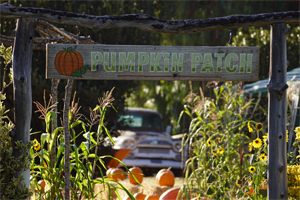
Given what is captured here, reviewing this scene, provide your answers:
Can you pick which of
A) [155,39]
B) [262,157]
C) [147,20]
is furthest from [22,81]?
[155,39]

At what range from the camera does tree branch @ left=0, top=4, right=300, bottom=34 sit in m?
3.13

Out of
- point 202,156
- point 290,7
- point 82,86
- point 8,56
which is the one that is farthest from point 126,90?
point 290,7

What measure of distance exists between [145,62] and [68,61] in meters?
0.70

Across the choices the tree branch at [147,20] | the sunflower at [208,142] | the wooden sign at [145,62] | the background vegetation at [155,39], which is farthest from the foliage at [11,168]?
the background vegetation at [155,39]

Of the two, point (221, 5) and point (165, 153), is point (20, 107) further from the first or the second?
point (221, 5)

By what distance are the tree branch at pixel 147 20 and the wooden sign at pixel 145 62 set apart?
220 millimetres

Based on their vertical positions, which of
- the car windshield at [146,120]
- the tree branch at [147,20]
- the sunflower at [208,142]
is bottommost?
the car windshield at [146,120]

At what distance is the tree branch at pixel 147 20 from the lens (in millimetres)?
3129

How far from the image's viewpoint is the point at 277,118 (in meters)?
3.15

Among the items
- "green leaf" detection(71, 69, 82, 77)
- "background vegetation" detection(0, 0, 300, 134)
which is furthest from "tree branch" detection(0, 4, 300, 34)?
"background vegetation" detection(0, 0, 300, 134)

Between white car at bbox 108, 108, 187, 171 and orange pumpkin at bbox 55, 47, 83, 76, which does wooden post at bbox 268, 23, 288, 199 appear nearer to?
orange pumpkin at bbox 55, 47, 83, 76

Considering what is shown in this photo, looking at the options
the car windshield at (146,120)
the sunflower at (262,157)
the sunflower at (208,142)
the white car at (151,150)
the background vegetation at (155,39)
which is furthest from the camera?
A: the car windshield at (146,120)

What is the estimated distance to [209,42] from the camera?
13.3 m

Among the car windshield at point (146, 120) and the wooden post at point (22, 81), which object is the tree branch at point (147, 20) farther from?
the car windshield at point (146, 120)
